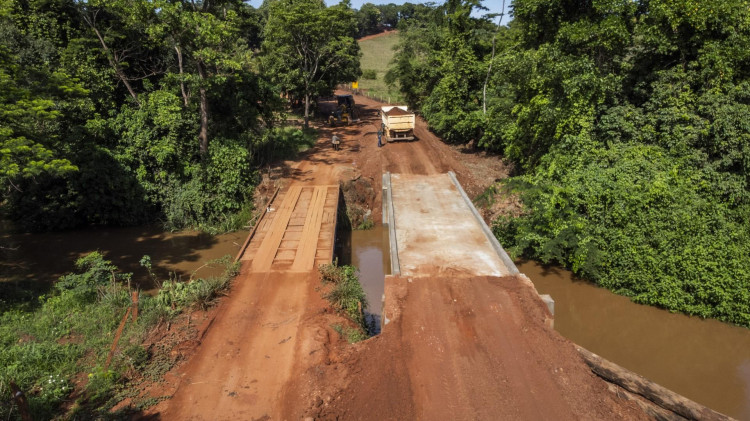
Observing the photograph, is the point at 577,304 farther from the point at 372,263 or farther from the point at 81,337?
the point at 81,337

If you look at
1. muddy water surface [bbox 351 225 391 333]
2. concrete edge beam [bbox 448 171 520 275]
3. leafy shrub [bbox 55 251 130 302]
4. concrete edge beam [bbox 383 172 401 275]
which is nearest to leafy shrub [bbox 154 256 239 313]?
leafy shrub [bbox 55 251 130 302]

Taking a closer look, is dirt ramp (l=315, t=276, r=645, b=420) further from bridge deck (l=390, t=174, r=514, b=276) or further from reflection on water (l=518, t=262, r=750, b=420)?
reflection on water (l=518, t=262, r=750, b=420)

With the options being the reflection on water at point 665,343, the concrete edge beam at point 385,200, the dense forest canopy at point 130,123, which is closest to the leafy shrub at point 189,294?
the dense forest canopy at point 130,123

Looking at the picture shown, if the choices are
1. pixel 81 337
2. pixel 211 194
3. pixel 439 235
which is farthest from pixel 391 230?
pixel 211 194

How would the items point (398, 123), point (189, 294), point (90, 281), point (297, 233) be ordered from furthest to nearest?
point (398, 123) < point (297, 233) < point (90, 281) < point (189, 294)

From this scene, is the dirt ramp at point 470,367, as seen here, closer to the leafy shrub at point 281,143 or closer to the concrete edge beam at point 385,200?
the concrete edge beam at point 385,200
